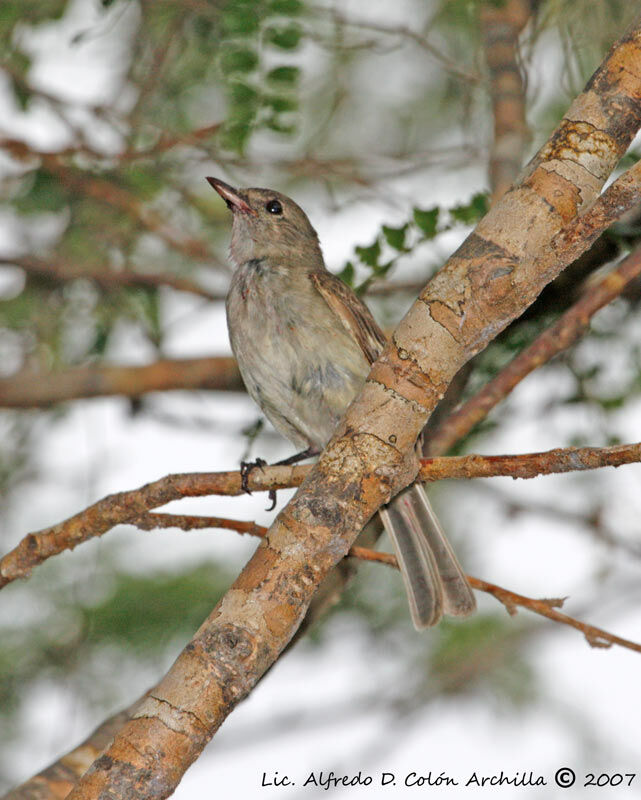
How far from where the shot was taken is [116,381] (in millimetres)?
5316

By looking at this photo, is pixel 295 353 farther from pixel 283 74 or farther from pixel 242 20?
pixel 242 20

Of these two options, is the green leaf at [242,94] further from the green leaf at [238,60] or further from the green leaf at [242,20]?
the green leaf at [242,20]

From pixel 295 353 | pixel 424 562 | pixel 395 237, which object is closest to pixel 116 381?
pixel 295 353

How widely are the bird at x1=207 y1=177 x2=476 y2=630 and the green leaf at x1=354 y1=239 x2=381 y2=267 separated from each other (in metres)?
0.16

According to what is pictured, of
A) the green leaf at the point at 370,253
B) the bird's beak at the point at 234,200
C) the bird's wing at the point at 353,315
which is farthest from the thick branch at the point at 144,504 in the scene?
the bird's beak at the point at 234,200

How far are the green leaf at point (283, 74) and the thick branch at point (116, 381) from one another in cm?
172

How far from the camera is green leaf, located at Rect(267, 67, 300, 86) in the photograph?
160 inches

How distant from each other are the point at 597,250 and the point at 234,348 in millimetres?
1596

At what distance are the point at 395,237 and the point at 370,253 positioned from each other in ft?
0.42

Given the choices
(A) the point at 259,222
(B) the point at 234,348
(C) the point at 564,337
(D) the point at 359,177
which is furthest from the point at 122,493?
(D) the point at 359,177

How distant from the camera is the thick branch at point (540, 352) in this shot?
3.89m

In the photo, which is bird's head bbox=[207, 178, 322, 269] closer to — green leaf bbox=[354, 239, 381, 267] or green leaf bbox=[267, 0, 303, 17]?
green leaf bbox=[354, 239, 381, 267]

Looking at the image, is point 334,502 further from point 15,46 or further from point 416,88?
point 416,88

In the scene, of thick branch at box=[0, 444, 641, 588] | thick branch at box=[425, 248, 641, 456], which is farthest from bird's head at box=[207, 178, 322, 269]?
thick branch at box=[0, 444, 641, 588]
